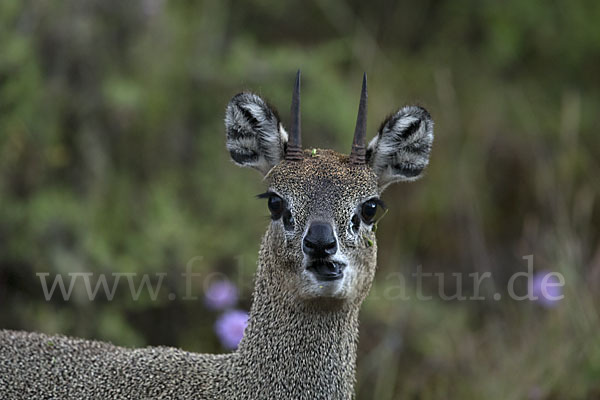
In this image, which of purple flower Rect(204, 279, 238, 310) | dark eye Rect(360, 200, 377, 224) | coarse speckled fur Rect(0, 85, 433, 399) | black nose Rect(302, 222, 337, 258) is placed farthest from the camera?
purple flower Rect(204, 279, 238, 310)

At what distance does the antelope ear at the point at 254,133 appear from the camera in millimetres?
4289

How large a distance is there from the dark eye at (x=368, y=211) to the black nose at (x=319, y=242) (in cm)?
35

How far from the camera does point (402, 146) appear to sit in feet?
14.4

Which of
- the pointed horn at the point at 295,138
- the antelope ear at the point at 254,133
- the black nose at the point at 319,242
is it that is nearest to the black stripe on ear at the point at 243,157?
the antelope ear at the point at 254,133

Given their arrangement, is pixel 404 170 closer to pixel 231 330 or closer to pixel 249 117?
pixel 249 117

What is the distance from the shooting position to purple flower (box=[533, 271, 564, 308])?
6102 millimetres

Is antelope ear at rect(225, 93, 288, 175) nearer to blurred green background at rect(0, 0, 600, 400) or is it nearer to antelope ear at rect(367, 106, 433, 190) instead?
antelope ear at rect(367, 106, 433, 190)

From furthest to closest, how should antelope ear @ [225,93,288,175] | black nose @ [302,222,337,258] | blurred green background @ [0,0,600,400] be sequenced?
blurred green background @ [0,0,600,400]
antelope ear @ [225,93,288,175]
black nose @ [302,222,337,258]

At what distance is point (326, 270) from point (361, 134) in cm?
76

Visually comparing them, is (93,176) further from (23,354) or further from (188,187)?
(23,354)

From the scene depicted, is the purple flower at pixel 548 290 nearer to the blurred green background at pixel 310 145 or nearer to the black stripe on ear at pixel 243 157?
the blurred green background at pixel 310 145

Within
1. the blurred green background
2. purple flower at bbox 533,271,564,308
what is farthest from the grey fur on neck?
purple flower at bbox 533,271,564,308

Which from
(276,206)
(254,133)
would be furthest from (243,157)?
(276,206)

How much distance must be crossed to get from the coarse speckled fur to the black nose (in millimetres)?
56
